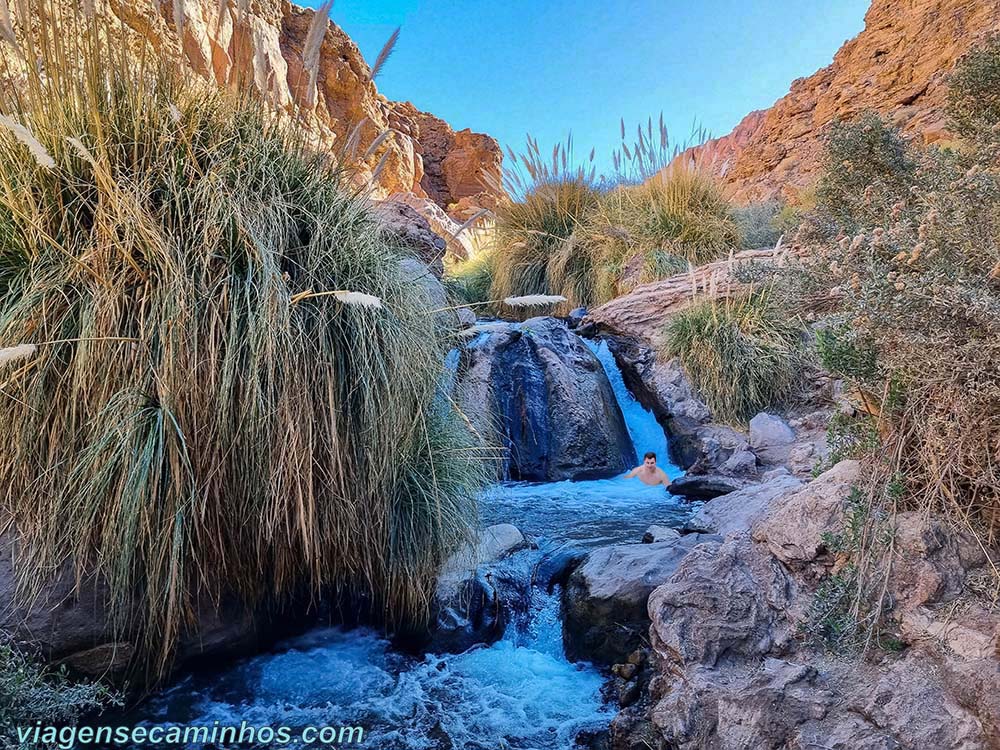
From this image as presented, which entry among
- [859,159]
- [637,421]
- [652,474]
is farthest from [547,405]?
[859,159]

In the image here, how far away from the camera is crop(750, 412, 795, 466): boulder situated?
4.59 meters

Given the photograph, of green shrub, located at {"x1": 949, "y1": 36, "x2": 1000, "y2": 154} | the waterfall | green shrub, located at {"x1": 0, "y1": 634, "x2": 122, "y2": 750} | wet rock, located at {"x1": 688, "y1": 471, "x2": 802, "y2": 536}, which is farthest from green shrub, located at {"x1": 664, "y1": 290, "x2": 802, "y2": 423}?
green shrub, located at {"x1": 0, "y1": 634, "x2": 122, "y2": 750}

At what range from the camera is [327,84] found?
52.5ft

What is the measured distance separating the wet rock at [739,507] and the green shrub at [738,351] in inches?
65.1

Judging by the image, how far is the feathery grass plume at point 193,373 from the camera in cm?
179

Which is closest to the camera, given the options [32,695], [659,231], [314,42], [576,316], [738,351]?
[32,695]

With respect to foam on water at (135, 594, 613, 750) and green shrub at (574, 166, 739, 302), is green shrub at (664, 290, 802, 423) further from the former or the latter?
foam on water at (135, 594, 613, 750)

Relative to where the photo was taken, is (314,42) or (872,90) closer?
(314,42)

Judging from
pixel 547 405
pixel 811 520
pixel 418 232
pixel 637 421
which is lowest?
pixel 811 520

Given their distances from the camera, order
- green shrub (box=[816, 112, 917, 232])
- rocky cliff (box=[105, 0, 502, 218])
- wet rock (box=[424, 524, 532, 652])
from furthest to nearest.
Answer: green shrub (box=[816, 112, 917, 232]) → wet rock (box=[424, 524, 532, 652]) → rocky cliff (box=[105, 0, 502, 218])

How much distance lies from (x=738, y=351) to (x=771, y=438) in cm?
88

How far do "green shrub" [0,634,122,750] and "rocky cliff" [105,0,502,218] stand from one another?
196 centimetres

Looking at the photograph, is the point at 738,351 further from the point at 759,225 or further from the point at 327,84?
the point at 327,84

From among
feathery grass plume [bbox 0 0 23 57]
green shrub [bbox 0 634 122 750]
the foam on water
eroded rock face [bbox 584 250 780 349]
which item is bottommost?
the foam on water
